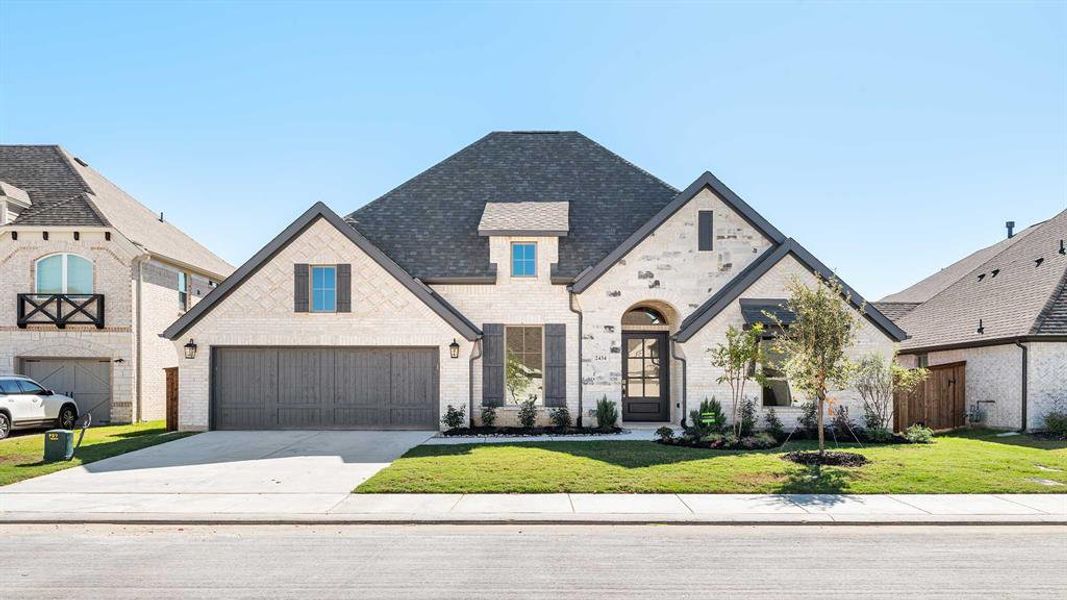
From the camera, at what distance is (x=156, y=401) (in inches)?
877

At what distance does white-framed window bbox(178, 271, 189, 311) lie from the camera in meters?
24.1

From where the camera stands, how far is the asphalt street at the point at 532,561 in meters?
6.48

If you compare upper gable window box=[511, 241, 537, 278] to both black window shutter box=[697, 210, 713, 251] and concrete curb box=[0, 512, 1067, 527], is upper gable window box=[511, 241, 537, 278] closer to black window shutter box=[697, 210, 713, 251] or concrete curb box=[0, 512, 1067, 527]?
black window shutter box=[697, 210, 713, 251]

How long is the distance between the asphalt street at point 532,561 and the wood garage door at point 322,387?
873cm

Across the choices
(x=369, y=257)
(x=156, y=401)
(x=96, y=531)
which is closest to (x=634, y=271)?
(x=369, y=257)

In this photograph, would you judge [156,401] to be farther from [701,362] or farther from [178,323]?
[701,362]

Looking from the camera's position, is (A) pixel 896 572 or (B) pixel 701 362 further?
(B) pixel 701 362

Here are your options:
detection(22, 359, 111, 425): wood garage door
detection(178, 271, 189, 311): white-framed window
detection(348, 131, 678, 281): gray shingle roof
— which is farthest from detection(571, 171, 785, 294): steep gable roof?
detection(22, 359, 111, 425): wood garage door

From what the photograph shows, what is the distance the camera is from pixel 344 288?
57.9 feet

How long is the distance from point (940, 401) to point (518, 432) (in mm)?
12818

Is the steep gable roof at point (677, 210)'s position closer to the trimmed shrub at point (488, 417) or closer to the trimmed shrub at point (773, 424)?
the trimmed shrub at point (488, 417)

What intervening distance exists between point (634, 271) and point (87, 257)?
17425mm

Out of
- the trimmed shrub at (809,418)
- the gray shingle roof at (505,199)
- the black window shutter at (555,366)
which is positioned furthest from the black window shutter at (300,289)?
the trimmed shrub at (809,418)

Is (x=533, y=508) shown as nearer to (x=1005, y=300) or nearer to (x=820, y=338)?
(x=820, y=338)
